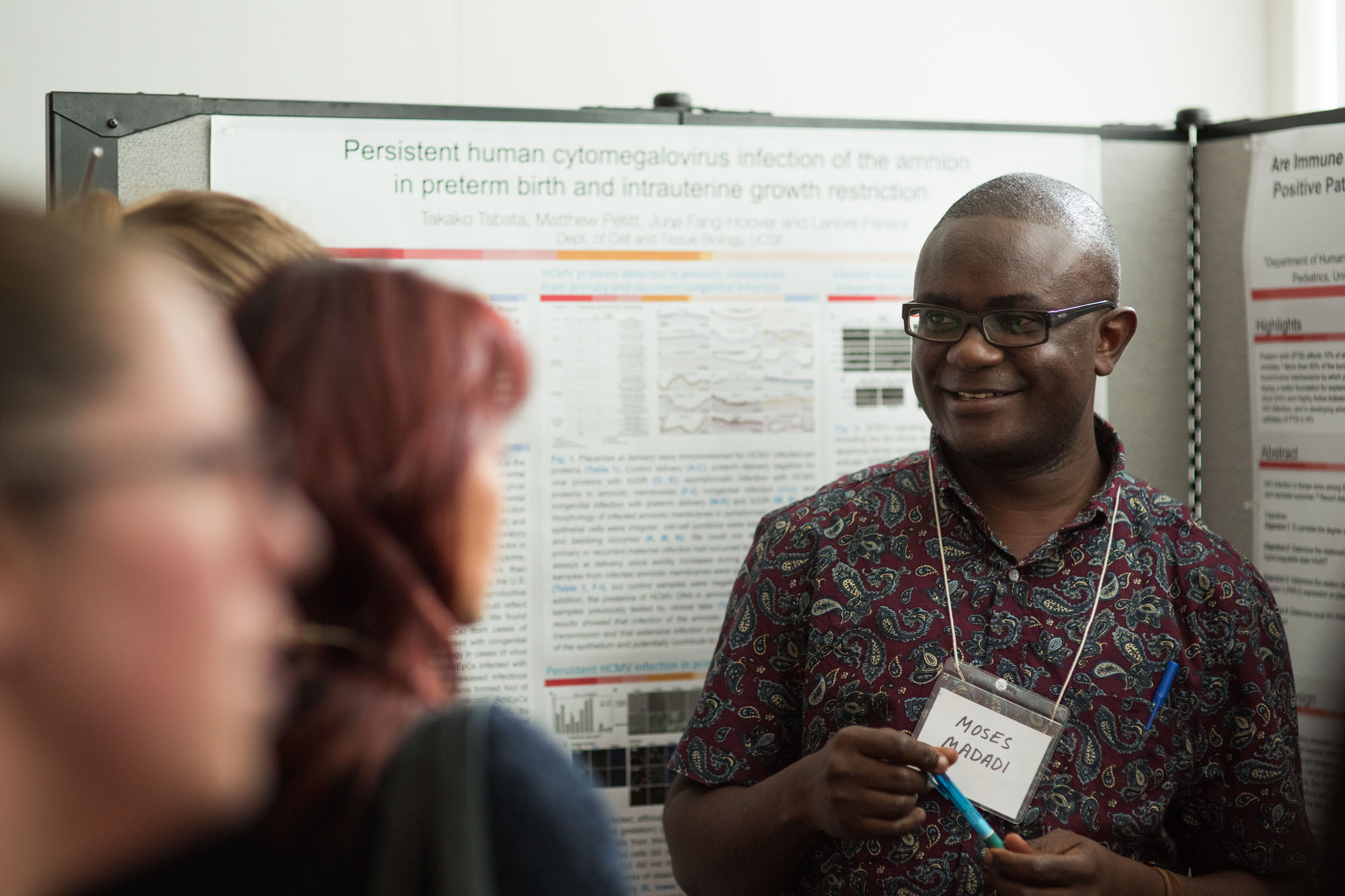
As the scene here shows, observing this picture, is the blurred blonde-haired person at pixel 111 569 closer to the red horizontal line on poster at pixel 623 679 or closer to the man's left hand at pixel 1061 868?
the man's left hand at pixel 1061 868

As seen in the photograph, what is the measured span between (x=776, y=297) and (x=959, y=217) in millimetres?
493

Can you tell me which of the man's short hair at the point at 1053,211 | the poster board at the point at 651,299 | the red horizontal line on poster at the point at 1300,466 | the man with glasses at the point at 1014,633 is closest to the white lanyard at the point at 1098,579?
the man with glasses at the point at 1014,633

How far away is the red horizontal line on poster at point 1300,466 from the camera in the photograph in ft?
6.37

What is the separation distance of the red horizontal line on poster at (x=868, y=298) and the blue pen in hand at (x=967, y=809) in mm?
939

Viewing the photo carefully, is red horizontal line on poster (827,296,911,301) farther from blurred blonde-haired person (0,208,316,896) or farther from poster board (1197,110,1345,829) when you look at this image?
blurred blonde-haired person (0,208,316,896)

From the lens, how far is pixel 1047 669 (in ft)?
4.98

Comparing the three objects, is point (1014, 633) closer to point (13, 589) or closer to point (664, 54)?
point (13, 589)

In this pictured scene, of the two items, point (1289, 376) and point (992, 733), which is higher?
point (1289, 376)

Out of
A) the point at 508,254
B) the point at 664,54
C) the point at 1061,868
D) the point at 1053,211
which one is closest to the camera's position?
the point at 1061,868

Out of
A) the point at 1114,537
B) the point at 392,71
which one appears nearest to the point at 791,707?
the point at 1114,537

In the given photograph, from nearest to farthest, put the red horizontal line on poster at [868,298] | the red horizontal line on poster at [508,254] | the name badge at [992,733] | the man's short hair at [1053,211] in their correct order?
the name badge at [992,733] → the man's short hair at [1053,211] → the red horizontal line on poster at [508,254] → the red horizontal line on poster at [868,298]

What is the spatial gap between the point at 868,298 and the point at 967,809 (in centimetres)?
102

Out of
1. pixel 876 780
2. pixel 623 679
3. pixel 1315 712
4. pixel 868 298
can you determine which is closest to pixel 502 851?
pixel 876 780

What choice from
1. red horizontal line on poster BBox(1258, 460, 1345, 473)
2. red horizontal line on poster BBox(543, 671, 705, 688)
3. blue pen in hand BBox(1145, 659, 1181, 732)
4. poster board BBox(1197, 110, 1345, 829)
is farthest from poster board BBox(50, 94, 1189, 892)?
blue pen in hand BBox(1145, 659, 1181, 732)
